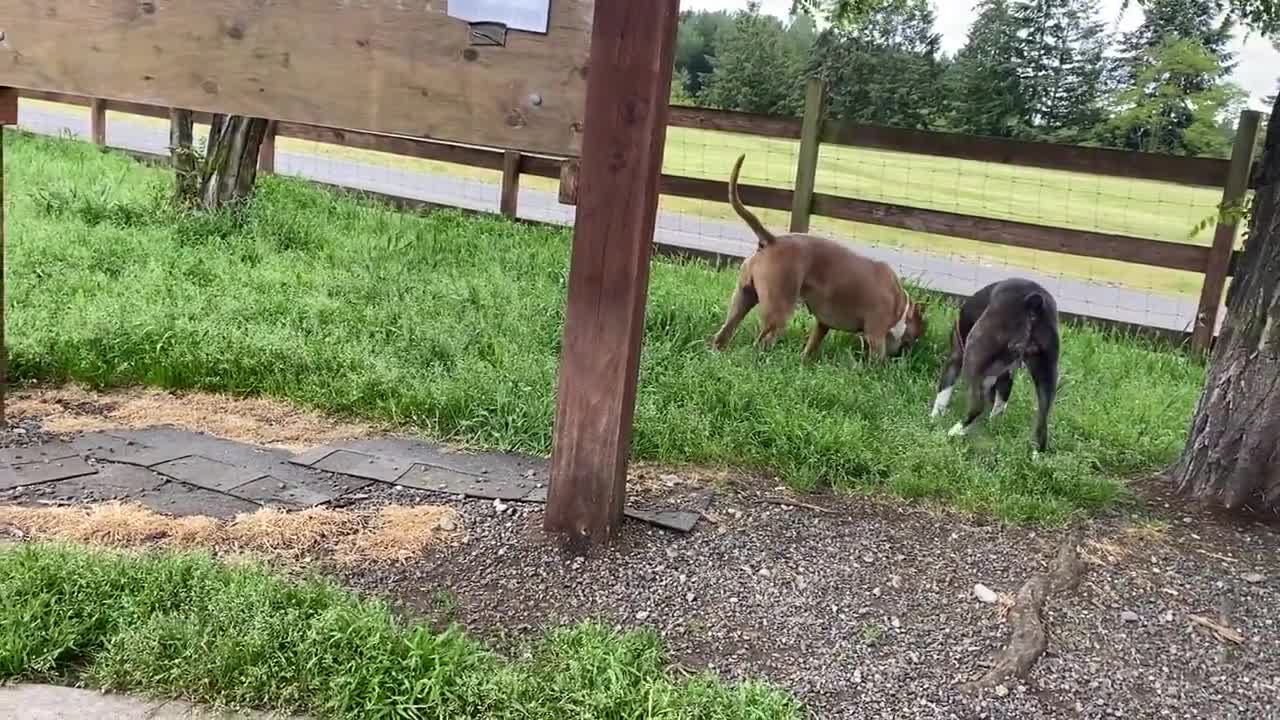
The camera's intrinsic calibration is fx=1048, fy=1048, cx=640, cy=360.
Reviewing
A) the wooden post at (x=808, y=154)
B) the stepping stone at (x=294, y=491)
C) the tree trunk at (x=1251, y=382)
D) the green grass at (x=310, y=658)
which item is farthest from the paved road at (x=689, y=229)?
the green grass at (x=310, y=658)

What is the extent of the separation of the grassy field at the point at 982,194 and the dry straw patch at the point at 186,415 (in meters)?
6.35

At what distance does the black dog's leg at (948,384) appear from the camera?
19.3ft

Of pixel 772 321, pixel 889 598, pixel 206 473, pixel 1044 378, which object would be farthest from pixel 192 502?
pixel 1044 378

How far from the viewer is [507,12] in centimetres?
345

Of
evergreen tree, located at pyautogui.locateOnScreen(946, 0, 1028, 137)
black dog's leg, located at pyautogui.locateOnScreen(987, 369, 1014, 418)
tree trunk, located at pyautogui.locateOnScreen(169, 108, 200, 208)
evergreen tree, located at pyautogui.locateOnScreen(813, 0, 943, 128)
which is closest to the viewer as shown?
black dog's leg, located at pyautogui.locateOnScreen(987, 369, 1014, 418)

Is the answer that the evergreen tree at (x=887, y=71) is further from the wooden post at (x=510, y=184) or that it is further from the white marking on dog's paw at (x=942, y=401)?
the white marking on dog's paw at (x=942, y=401)

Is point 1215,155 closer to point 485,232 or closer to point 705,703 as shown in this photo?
point 485,232

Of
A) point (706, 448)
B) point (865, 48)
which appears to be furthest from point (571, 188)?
point (865, 48)

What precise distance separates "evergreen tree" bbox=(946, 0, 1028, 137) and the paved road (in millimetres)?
1706

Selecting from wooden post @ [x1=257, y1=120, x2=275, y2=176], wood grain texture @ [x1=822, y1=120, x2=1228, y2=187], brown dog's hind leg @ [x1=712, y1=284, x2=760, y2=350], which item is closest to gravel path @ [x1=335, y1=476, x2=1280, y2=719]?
brown dog's hind leg @ [x1=712, y1=284, x2=760, y2=350]

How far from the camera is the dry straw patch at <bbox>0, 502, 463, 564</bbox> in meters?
3.61

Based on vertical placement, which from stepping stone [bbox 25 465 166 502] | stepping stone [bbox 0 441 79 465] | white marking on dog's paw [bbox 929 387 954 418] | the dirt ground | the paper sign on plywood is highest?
the paper sign on plywood

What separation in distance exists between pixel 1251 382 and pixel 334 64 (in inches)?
149

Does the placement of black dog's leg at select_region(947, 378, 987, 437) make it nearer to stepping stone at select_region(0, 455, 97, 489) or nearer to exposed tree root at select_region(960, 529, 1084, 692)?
exposed tree root at select_region(960, 529, 1084, 692)
